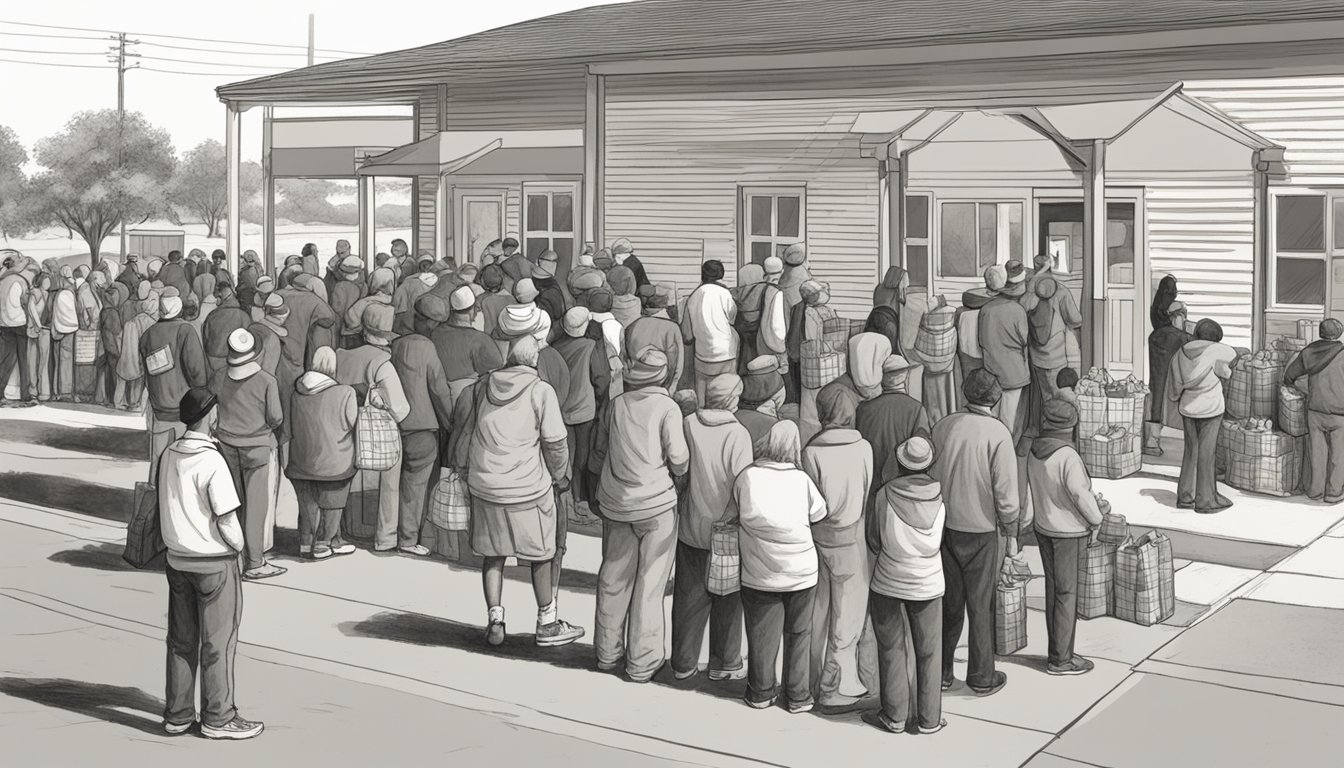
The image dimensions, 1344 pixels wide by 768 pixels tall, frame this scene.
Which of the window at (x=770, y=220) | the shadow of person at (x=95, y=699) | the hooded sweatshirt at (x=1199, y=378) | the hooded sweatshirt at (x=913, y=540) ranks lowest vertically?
the shadow of person at (x=95, y=699)

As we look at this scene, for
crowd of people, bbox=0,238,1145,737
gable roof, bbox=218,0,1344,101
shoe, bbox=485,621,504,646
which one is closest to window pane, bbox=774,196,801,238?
gable roof, bbox=218,0,1344,101

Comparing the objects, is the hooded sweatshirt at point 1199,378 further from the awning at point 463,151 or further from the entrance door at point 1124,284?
the awning at point 463,151

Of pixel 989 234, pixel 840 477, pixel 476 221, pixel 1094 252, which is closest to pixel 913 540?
pixel 840 477

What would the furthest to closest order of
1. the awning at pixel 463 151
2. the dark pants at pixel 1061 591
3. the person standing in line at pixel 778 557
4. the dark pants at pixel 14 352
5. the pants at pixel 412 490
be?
the awning at pixel 463 151
the dark pants at pixel 14 352
the pants at pixel 412 490
the dark pants at pixel 1061 591
the person standing in line at pixel 778 557

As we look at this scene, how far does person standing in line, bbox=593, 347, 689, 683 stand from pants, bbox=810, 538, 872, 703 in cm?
89

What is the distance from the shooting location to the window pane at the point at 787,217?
19.3 metres

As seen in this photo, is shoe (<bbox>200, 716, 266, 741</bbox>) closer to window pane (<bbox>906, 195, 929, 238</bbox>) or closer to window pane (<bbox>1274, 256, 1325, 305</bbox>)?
window pane (<bbox>1274, 256, 1325, 305</bbox>)

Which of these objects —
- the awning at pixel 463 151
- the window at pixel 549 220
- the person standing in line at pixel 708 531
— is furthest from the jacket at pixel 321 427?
the window at pixel 549 220

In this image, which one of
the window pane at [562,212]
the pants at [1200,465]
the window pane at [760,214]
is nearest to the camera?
the pants at [1200,465]

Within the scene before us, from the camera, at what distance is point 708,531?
25.5ft

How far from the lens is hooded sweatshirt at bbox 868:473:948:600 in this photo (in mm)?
7043

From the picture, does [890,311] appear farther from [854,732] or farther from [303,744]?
[303,744]

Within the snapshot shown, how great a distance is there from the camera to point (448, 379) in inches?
417

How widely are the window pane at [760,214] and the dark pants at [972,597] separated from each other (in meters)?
12.1
